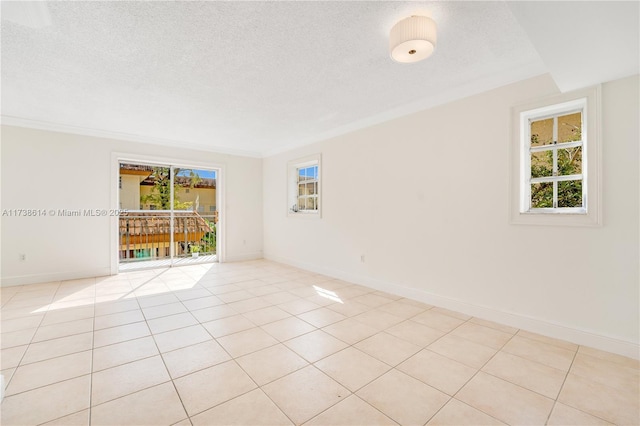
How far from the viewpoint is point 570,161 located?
2.58m

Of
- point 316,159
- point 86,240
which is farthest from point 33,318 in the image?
point 316,159

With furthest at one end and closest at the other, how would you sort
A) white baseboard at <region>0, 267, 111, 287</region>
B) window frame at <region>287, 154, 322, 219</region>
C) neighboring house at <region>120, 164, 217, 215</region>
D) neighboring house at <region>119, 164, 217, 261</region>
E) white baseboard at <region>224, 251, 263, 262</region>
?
white baseboard at <region>224, 251, 263, 262</region> < neighboring house at <region>119, 164, 217, 261</region> < neighboring house at <region>120, 164, 217, 215</region> < window frame at <region>287, 154, 322, 219</region> < white baseboard at <region>0, 267, 111, 287</region>

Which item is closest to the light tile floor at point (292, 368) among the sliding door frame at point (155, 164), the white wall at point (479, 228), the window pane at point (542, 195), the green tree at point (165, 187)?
the white wall at point (479, 228)

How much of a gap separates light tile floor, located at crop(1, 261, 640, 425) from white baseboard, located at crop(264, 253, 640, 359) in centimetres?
10

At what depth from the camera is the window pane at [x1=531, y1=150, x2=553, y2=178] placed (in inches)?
106

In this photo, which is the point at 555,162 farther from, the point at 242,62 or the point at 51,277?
the point at 51,277

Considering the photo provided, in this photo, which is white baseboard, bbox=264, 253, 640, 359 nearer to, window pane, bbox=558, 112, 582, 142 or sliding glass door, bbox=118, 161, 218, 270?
window pane, bbox=558, 112, 582, 142

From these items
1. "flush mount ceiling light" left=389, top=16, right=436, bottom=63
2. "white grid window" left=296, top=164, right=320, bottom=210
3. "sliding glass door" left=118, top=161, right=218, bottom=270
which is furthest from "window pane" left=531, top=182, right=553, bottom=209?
"sliding glass door" left=118, top=161, right=218, bottom=270

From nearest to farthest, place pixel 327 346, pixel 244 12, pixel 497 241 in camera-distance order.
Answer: pixel 244 12 → pixel 327 346 → pixel 497 241

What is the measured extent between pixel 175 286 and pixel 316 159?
124 inches

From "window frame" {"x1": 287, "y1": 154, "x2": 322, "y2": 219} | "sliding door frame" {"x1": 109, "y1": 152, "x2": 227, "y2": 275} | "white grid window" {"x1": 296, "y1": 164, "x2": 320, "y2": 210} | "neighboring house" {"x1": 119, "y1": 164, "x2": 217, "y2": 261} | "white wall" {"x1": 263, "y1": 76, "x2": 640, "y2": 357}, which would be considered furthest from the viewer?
"neighboring house" {"x1": 119, "y1": 164, "x2": 217, "y2": 261}

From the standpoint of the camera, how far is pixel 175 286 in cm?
421

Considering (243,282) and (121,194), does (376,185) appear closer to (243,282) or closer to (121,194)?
(243,282)

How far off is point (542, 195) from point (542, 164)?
306 mm
